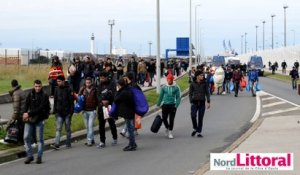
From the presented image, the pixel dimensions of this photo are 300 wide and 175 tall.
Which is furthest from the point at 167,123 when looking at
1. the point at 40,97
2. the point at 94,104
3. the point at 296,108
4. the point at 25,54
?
the point at 25,54

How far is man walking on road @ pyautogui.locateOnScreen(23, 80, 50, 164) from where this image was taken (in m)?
12.2

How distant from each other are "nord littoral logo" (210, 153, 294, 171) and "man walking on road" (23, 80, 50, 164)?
258 inches

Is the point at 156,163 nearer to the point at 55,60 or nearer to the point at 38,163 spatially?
the point at 38,163

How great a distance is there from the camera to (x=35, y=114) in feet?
40.2

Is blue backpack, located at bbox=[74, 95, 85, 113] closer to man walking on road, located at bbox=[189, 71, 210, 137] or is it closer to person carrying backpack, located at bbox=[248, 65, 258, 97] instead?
man walking on road, located at bbox=[189, 71, 210, 137]

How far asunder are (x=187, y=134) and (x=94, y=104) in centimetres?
342

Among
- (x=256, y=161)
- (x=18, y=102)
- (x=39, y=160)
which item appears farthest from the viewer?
(x=18, y=102)

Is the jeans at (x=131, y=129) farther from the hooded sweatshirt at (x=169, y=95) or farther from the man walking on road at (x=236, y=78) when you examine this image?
the man walking on road at (x=236, y=78)

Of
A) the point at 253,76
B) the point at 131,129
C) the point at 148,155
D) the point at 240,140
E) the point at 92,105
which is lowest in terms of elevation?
the point at 148,155

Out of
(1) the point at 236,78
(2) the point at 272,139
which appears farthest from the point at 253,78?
(2) the point at 272,139

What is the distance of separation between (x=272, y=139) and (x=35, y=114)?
5.77 m

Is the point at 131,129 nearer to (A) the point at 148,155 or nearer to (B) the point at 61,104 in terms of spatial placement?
(A) the point at 148,155

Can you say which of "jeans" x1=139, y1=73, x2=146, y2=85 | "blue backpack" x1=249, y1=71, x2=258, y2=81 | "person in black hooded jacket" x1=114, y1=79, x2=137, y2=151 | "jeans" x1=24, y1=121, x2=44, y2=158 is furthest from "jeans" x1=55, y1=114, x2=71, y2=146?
"jeans" x1=139, y1=73, x2=146, y2=85

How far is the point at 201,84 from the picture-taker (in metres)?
16.4
